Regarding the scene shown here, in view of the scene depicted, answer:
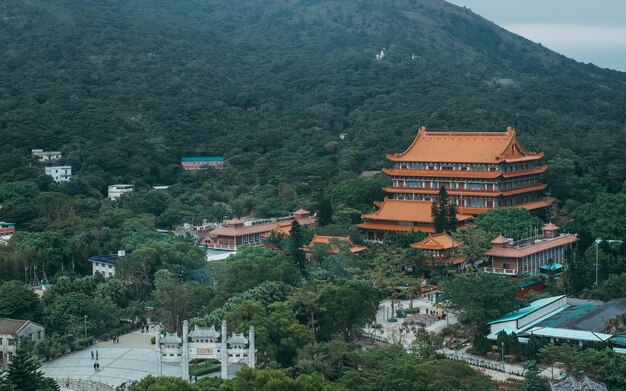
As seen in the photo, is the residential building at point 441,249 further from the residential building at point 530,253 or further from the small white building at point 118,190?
the small white building at point 118,190

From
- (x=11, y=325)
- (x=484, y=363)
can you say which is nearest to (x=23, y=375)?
(x=11, y=325)

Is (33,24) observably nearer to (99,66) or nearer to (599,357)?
(99,66)

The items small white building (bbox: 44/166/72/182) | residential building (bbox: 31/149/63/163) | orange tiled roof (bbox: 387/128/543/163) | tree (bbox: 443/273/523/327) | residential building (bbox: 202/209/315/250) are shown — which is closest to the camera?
tree (bbox: 443/273/523/327)

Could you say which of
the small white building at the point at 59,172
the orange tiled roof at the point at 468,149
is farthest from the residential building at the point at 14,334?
the small white building at the point at 59,172

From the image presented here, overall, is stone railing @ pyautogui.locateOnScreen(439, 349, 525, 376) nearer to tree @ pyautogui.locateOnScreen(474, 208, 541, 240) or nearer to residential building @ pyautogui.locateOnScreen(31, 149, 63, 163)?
tree @ pyautogui.locateOnScreen(474, 208, 541, 240)

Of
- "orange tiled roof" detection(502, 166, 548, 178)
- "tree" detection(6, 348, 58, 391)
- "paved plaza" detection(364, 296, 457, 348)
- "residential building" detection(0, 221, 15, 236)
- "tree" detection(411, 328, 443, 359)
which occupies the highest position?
"orange tiled roof" detection(502, 166, 548, 178)

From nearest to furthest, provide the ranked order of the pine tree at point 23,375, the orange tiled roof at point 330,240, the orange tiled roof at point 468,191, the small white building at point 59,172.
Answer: the pine tree at point 23,375
the orange tiled roof at point 330,240
the orange tiled roof at point 468,191
the small white building at point 59,172

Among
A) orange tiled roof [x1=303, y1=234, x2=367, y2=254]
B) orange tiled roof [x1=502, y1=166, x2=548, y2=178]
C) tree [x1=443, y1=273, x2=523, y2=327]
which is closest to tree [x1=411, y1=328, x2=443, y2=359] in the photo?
tree [x1=443, y1=273, x2=523, y2=327]

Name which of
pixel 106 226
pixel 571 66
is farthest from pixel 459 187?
pixel 571 66
